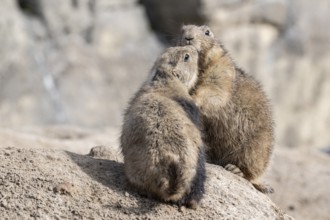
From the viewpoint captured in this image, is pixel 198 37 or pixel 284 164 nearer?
pixel 198 37

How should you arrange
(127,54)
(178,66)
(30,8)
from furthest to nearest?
(127,54) < (30,8) < (178,66)

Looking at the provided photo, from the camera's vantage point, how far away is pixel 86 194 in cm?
577

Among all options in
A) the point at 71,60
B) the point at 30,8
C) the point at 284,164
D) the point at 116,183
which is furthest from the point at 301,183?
the point at 30,8

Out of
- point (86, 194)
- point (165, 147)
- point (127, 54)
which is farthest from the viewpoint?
point (127, 54)

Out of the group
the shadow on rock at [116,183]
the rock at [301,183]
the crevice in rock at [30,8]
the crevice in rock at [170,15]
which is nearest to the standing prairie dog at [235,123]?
the shadow on rock at [116,183]

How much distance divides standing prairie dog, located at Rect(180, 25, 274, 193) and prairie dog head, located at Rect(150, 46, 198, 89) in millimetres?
259

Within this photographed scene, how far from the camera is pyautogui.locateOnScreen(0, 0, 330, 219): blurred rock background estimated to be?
15.2 m

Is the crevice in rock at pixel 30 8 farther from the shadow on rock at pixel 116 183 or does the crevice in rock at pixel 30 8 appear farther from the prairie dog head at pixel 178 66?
the shadow on rock at pixel 116 183

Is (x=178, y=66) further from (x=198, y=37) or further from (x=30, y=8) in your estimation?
(x=30, y=8)

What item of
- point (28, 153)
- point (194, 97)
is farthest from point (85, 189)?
point (194, 97)

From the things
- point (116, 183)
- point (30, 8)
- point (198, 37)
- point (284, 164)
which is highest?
point (30, 8)

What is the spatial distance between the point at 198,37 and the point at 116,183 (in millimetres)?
2160

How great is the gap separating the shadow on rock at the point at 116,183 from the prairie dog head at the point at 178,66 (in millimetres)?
766

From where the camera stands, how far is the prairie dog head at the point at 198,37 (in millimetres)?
7577
